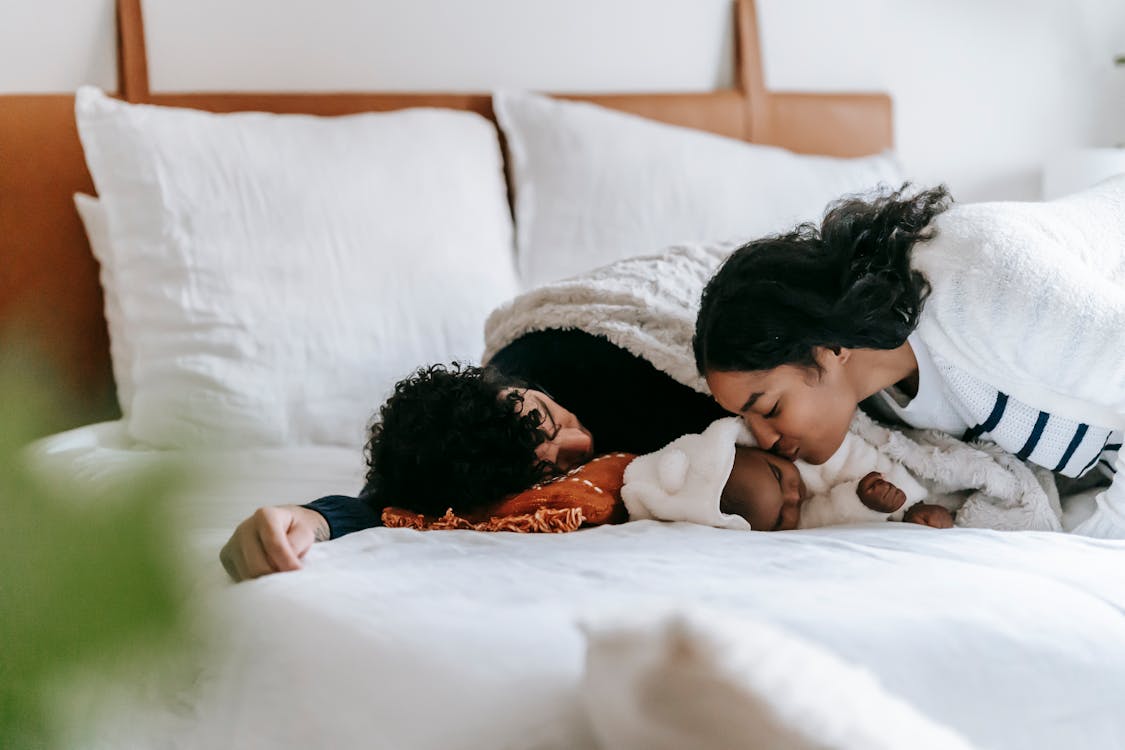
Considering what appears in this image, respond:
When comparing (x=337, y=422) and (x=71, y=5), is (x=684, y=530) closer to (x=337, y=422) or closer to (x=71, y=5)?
(x=337, y=422)

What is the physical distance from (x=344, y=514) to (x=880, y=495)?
595 mm

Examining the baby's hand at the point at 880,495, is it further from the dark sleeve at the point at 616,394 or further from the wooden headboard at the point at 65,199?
the wooden headboard at the point at 65,199

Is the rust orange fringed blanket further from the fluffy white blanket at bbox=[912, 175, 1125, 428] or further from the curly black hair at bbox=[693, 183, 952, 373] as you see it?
the fluffy white blanket at bbox=[912, 175, 1125, 428]

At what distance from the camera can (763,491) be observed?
49.9 inches

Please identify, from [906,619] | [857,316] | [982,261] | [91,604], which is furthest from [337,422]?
[91,604]

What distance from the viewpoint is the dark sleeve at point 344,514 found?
1.20 meters

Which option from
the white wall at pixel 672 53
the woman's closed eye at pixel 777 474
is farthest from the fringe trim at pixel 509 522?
the white wall at pixel 672 53

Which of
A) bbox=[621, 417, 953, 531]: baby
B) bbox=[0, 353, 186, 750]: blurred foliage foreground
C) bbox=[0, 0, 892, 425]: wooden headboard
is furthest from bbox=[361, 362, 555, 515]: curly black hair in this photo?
bbox=[0, 353, 186, 750]: blurred foliage foreground

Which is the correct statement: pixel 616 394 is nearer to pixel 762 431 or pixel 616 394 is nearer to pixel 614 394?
pixel 614 394

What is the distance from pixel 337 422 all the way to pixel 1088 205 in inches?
43.4

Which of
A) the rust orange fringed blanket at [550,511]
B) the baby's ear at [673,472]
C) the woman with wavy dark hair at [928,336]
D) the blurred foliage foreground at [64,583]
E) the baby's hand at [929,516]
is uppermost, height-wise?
the blurred foliage foreground at [64,583]

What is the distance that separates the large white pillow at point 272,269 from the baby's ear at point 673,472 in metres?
0.64

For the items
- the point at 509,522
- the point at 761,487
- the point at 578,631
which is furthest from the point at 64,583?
the point at 761,487

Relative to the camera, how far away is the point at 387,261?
1807 mm
